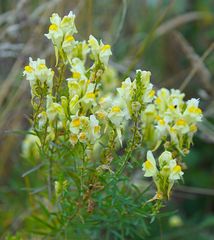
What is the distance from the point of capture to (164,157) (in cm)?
116

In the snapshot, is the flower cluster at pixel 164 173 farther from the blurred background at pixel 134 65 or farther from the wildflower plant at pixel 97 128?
the blurred background at pixel 134 65

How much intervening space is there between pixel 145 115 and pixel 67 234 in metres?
0.37

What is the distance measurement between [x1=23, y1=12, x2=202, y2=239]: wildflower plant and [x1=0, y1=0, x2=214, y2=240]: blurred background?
0.44 feet

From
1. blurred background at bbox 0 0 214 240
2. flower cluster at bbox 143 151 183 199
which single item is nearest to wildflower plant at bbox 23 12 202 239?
flower cluster at bbox 143 151 183 199

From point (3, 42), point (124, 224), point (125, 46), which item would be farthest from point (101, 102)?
point (125, 46)

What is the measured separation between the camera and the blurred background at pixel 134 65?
6.24ft

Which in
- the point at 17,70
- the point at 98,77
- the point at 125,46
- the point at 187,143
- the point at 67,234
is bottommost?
the point at 67,234

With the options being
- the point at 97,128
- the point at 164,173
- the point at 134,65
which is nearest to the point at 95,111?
the point at 97,128

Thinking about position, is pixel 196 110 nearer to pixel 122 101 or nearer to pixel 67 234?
pixel 122 101

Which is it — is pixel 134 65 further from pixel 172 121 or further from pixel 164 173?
pixel 164 173

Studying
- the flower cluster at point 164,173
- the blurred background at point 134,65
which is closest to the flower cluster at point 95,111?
the flower cluster at point 164,173

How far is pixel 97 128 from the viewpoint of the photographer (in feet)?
3.75

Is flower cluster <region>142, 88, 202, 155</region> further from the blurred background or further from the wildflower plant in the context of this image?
the blurred background

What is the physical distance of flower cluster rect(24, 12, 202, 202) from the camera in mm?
1150
